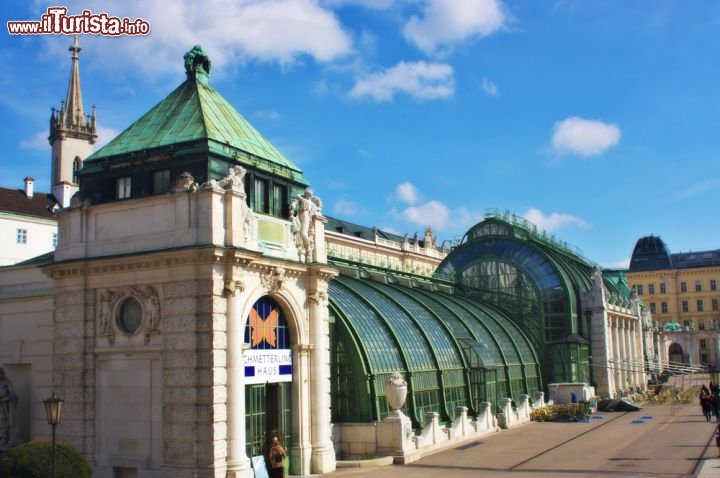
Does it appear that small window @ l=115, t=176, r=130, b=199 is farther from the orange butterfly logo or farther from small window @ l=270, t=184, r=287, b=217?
the orange butterfly logo

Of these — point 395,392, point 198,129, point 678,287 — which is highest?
point 678,287

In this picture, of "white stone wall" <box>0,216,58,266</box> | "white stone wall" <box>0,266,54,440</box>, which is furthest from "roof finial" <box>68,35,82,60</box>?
"white stone wall" <box>0,266,54,440</box>

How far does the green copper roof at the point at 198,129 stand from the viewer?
28094 mm

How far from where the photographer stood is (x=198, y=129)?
28.1 meters

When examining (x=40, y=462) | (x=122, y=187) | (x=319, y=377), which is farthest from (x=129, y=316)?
(x=319, y=377)

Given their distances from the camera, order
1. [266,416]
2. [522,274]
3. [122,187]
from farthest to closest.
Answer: [522,274] < [122,187] < [266,416]

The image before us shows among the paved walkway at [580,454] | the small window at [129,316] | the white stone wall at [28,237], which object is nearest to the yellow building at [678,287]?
the paved walkway at [580,454]

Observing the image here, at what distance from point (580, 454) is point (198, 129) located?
20945 millimetres

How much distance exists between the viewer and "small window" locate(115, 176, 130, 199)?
2856 centimetres

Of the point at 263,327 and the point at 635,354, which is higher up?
the point at 263,327

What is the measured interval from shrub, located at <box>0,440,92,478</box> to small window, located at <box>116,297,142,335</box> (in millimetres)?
4804

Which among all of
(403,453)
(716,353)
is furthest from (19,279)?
(716,353)

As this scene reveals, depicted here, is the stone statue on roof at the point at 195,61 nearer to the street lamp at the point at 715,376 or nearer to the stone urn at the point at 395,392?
the stone urn at the point at 395,392

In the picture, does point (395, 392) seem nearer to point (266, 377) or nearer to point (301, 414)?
point (301, 414)
